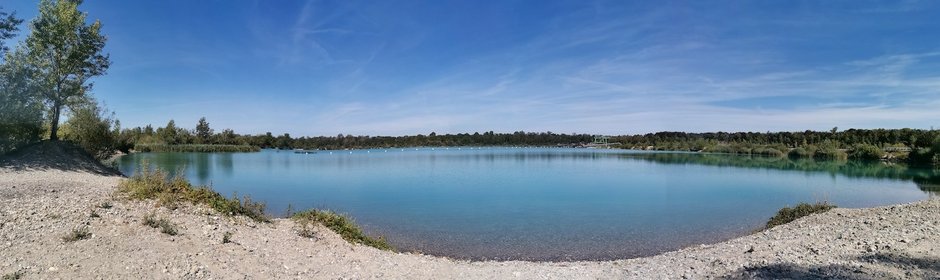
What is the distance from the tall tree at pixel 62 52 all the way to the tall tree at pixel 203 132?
114 m

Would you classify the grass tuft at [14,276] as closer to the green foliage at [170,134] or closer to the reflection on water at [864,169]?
the reflection on water at [864,169]

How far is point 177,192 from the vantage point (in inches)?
508

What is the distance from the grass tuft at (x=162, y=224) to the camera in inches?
365

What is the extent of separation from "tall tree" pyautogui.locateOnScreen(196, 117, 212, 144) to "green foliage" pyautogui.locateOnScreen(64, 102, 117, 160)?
362ft

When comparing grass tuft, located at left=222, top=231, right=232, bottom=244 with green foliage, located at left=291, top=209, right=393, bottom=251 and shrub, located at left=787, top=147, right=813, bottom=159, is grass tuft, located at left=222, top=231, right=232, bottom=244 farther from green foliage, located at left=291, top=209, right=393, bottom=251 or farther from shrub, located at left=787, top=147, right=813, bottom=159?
shrub, located at left=787, top=147, right=813, bottom=159

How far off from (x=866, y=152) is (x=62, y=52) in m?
118

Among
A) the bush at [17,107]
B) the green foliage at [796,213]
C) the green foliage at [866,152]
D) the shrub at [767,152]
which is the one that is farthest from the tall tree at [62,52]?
the shrub at [767,152]

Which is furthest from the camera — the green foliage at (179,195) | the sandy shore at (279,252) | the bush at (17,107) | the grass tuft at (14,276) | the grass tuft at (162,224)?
the bush at (17,107)

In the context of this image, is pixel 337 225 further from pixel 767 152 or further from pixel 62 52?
pixel 767 152

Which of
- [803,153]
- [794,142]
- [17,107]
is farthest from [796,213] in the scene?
[794,142]

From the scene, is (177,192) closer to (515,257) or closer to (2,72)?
(515,257)

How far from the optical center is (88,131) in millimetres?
25438

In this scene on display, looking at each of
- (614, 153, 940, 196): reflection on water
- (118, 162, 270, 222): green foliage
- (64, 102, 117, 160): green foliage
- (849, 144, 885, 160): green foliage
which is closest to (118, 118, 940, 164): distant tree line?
(849, 144, 885, 160): green foliage

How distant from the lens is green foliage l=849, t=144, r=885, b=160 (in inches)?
3356
